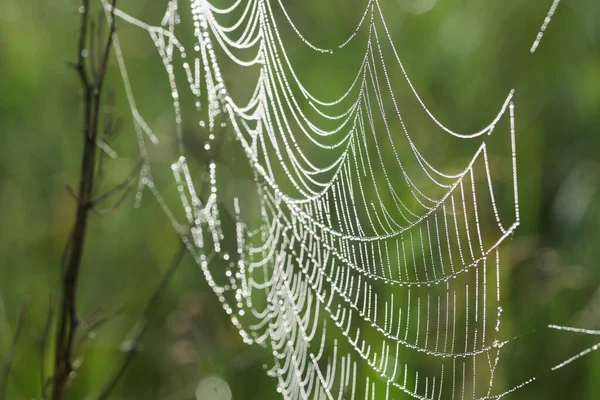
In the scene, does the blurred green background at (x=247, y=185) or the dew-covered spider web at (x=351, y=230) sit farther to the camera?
the blurred green background at (x=247, y=185)

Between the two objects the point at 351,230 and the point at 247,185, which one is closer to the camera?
the point at 351,230

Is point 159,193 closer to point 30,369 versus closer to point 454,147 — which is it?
point 30,369

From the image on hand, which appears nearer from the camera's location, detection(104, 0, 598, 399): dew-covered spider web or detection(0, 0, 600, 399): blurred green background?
detection(104, 0, 598, 399): dew-covered spider web
